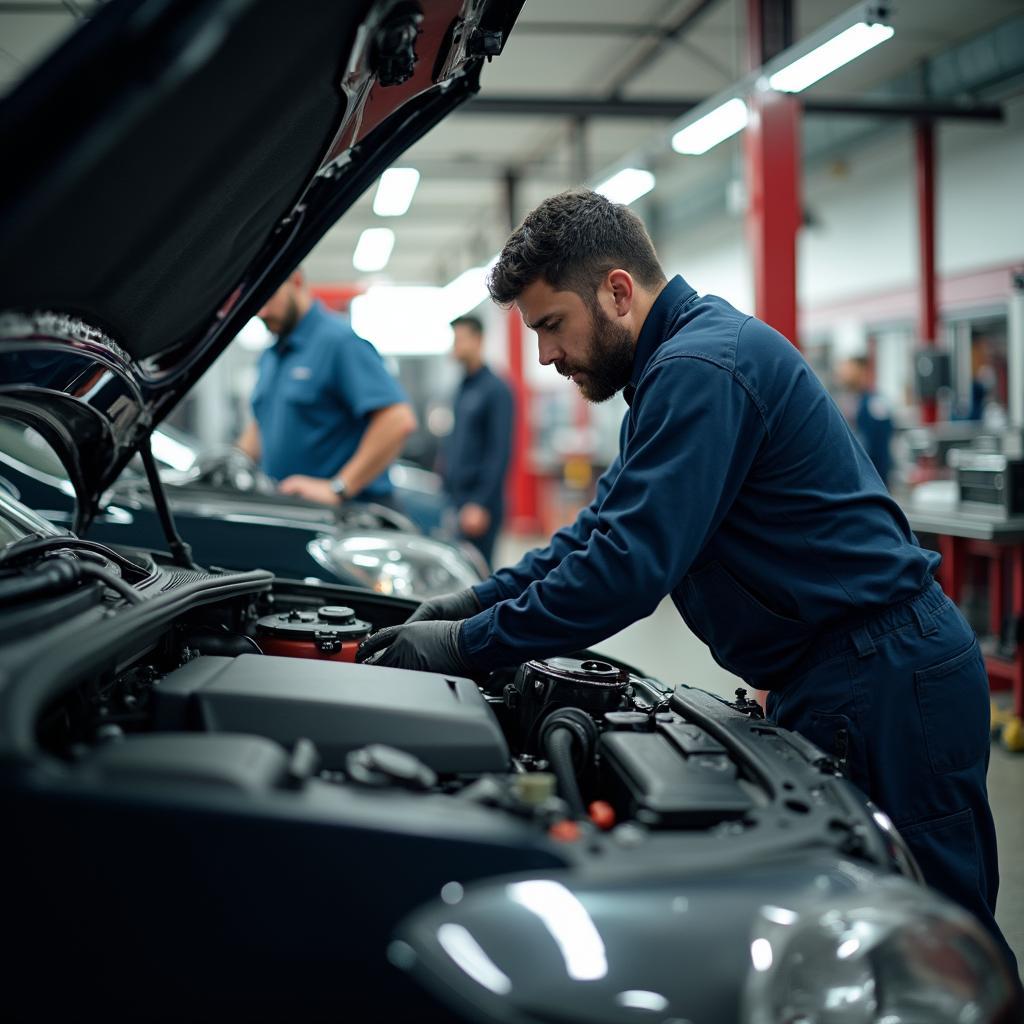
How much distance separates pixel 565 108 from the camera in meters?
7.36

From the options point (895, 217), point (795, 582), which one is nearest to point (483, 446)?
point (795, 582)

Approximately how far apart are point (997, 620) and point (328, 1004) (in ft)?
14.1

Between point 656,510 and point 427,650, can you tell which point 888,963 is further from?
point 427,650

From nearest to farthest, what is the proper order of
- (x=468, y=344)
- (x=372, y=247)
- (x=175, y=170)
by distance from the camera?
(x=175, y=170) < (x=468, y=344) < (x=372, y=247)

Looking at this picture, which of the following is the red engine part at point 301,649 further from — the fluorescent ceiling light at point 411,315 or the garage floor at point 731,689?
the fluorescent ceiling light at point 411,315

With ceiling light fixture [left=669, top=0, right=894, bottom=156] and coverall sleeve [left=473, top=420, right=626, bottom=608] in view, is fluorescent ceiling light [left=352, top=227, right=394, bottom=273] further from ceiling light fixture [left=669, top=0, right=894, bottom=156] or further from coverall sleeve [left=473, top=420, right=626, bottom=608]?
coverall sleeve [left=473, top=420, right=626, bottom=608]

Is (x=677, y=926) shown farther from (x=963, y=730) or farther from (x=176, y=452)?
(x=176, y=452)

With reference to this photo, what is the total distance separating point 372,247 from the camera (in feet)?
43.8

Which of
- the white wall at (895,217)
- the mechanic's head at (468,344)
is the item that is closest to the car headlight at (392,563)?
the mechanic's head at (468,344)

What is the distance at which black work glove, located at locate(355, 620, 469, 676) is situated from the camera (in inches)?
63.2

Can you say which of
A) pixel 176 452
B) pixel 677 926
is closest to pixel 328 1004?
pixel 677 926

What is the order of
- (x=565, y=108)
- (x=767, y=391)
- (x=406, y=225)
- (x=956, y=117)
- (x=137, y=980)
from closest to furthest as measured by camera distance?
(x=137, y=980) → (x=767, y=391) → (x=565, y=108) → (x=956, y=117) → (x=406, y=225)

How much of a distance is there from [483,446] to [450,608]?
12.3ft

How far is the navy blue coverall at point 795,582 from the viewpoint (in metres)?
1.43
